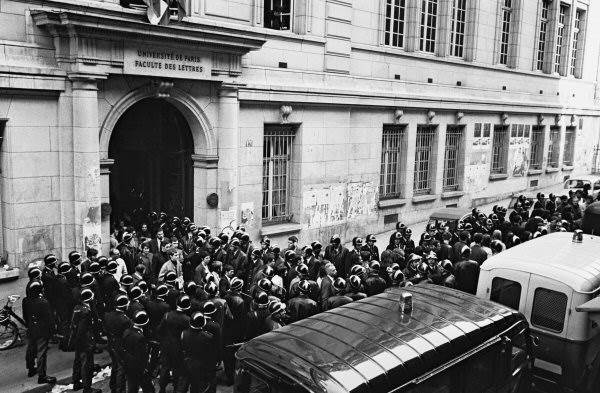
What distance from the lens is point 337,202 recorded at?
17.0m

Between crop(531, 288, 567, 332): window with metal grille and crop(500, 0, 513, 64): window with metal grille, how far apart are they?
1850 centimetres

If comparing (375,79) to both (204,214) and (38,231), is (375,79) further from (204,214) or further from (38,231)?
(38,231)

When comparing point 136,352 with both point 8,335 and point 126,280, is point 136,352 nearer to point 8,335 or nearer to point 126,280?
point 126,280

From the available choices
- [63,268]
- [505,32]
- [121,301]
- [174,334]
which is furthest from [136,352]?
[505,32]

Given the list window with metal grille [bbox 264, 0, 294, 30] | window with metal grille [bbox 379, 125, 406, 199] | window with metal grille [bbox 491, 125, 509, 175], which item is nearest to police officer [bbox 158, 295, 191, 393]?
window with metal grille [bbox 264, 0, 294, 30]

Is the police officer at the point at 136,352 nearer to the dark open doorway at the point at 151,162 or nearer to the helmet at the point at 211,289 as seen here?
the helmet at the point at 211,289

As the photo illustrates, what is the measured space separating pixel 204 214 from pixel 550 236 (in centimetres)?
785

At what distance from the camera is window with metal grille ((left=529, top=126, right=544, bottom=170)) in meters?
27.3

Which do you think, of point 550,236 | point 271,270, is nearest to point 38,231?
point 271,270

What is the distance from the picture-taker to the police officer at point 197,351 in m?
7.01

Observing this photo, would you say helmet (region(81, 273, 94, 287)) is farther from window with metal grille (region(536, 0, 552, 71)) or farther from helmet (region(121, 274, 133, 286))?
window with metal grille (region(536, 0, 552, 71))

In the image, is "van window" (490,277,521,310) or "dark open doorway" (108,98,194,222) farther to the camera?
"dark open doorway" (108,98,194,222)

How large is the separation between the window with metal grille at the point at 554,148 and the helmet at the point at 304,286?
23.7m

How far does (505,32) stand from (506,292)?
19080 mm
